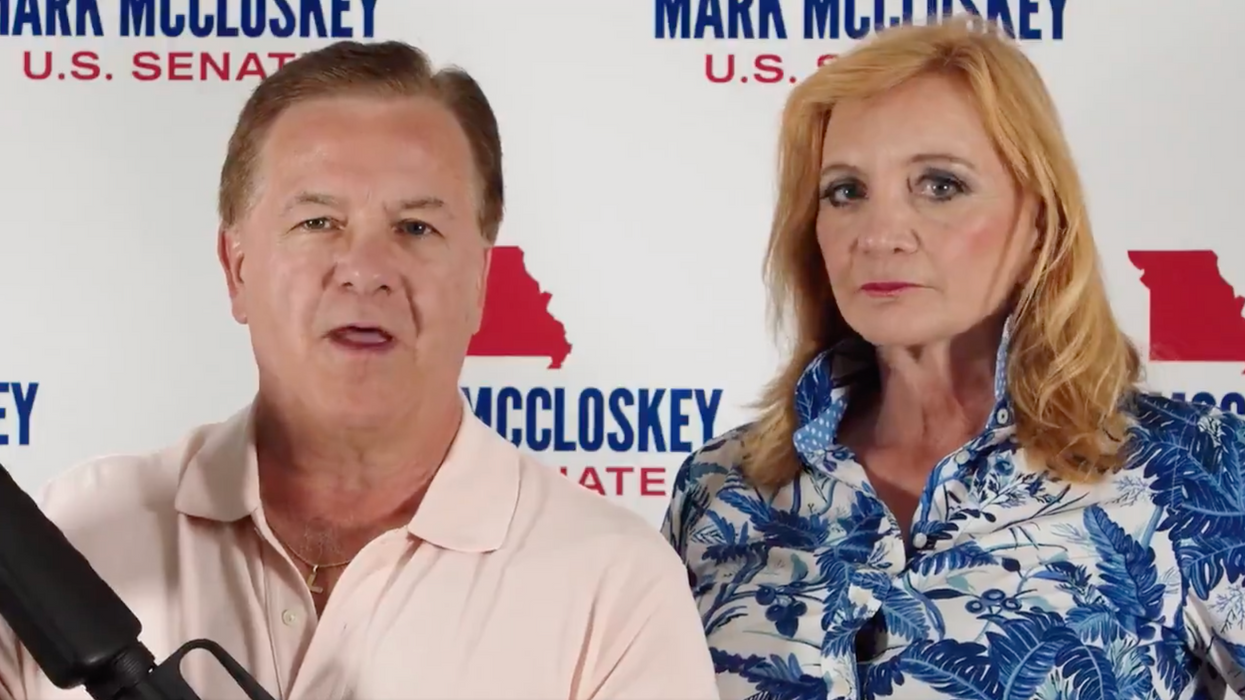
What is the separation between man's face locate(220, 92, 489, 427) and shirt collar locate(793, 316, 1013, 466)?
40cm

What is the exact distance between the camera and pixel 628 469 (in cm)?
155

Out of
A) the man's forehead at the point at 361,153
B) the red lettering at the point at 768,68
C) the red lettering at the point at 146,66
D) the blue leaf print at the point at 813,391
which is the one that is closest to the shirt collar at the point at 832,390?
the blue leaf print at the point at 813,391

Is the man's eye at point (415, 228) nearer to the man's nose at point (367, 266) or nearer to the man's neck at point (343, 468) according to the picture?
the man's nose at point (367, 266)

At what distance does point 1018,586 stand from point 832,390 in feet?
0.90

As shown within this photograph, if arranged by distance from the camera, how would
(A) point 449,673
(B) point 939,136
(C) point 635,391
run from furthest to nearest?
1. (C) point 635,391
2. (B) point 939,136
3. (A) point 449,673

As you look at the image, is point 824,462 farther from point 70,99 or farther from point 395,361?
point 70,99

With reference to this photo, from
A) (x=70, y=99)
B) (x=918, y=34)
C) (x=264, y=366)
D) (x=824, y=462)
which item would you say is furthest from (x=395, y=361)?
(x=70, y=99)

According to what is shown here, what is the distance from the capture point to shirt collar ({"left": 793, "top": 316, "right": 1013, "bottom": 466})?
4.19 feet

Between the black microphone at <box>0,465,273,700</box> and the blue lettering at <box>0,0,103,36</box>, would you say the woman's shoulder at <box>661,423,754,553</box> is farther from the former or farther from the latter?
the blue lettering at <box>0,0,103,36</box>

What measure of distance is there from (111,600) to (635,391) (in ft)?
2.60

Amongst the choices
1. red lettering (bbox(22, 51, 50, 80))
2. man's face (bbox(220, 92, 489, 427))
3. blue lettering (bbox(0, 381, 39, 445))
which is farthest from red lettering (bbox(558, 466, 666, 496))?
red lettering (bbox(22, 51, 50, 80))

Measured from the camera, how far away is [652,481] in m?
1.55

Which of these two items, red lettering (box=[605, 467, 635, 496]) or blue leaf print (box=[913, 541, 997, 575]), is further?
red lettering (box=[605, 467, 635, 496])

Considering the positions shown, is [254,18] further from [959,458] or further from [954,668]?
[954,668]
